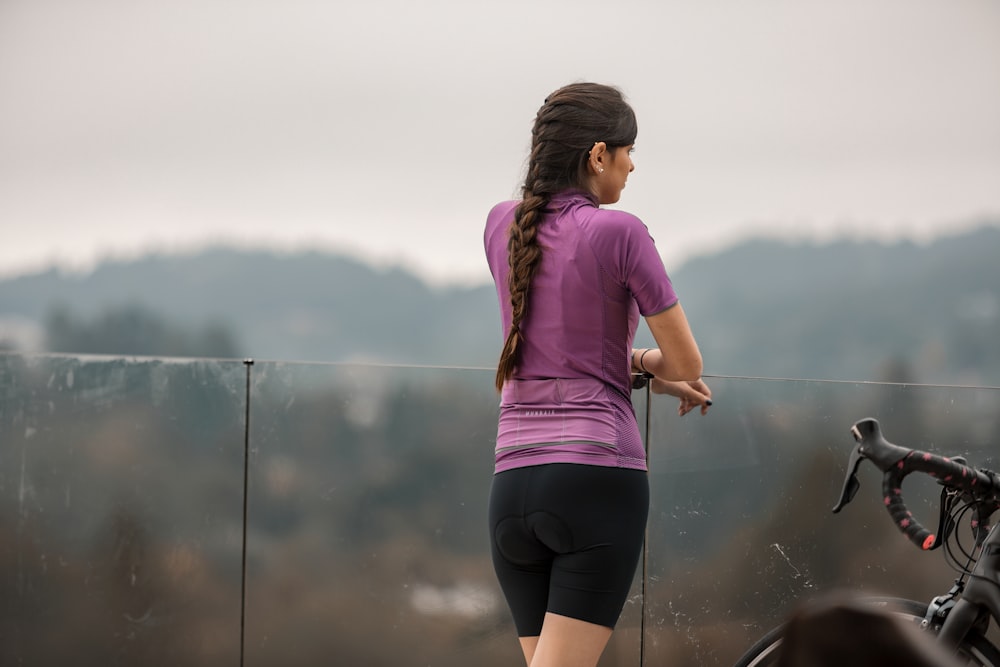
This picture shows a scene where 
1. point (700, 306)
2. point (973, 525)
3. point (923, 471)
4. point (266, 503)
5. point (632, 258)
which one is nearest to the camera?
point (632, 258)

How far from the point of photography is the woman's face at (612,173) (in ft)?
4.39

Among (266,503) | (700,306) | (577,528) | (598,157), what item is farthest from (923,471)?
(700,306)

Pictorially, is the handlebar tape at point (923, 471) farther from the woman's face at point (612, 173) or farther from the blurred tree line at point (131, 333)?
the blurred tree line at point (131, 333)

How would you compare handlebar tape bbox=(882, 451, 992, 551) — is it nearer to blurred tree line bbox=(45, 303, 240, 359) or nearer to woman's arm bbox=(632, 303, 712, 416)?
woman's arm bbox=(632, 303, 712, 416)

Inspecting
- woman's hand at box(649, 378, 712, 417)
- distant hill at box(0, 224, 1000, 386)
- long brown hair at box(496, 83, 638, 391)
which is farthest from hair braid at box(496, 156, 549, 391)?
distant hill at box(0, 224, 1000, 386)

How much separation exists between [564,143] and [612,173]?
0.24 feet

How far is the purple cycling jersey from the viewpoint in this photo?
1263 mm

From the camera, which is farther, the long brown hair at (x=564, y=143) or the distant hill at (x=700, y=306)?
the distant hill at (x=700, y=306)

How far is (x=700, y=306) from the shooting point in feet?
77.9

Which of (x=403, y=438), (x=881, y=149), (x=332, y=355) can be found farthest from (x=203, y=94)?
(x=403, y=438)

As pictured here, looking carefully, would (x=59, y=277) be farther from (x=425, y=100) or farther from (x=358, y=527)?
(x=358, y=527)

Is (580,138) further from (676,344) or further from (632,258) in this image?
(676,344)

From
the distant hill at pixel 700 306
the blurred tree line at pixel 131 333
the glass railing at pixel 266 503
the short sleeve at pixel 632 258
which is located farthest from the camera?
the blurred tree line at pixel 131 333

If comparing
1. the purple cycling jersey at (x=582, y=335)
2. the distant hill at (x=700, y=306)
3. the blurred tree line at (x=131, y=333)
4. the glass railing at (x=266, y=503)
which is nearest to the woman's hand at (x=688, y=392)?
the purple cycling jersey at (x=582, y=335)
